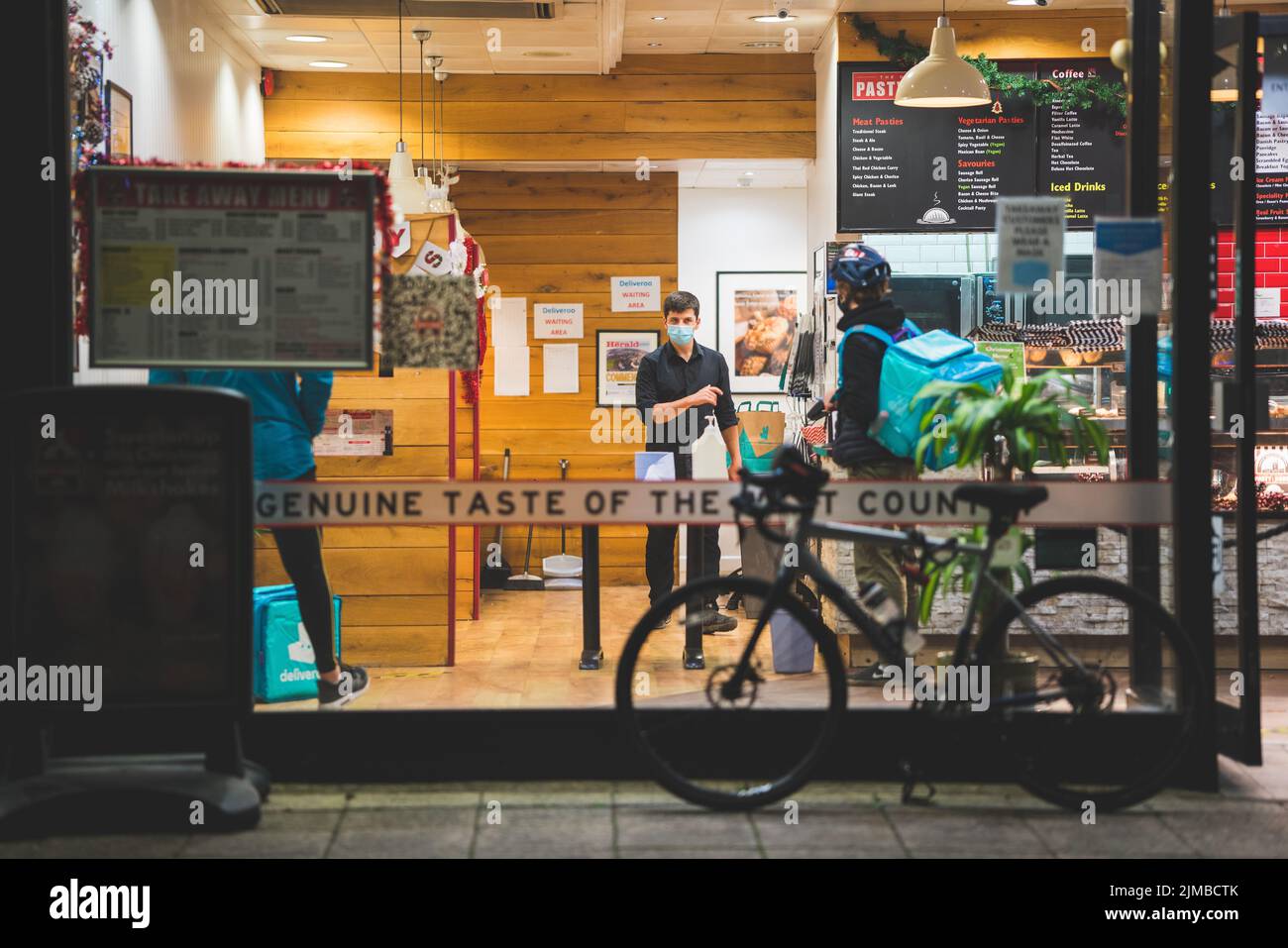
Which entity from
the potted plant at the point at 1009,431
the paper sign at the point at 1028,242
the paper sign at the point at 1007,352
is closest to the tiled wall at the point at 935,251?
the paper sign at the point at 1007,352

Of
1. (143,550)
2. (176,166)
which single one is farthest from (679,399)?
(143,550)

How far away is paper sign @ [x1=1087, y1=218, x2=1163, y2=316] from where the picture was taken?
420 centimetres

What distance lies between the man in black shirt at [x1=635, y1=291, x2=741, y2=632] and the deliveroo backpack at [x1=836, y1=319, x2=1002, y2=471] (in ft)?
4.58

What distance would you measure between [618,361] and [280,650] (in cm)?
434

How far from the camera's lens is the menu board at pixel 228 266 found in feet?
13.2

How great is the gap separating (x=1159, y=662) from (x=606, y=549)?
532 centimetres

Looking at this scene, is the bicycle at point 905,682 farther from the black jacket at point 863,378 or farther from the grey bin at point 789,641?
the black jacket at point 863,378

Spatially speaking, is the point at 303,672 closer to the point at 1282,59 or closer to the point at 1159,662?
the point at 1159,662

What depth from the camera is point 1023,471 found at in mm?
4344

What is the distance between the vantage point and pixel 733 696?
3.86m

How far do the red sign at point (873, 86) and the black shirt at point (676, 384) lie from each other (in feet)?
5.19

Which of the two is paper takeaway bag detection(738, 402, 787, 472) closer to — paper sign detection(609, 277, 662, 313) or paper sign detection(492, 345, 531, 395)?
paper sign detection(609, 277, 662, 313)

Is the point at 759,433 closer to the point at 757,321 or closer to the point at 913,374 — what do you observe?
the point at 913,374

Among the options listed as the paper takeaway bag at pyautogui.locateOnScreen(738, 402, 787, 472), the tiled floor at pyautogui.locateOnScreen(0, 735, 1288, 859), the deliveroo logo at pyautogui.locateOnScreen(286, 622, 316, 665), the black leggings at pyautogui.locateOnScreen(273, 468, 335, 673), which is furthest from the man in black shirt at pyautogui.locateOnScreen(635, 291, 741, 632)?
the tiled floor at pyautogui.locateOnScreen(0, 735, 1288, 859)
